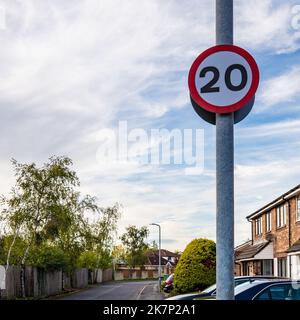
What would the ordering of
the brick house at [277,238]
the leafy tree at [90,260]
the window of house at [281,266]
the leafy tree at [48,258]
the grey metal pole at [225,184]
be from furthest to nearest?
the leafy tree at [90,260], the leafy tree at [48,258], the window of house at [281,266], the brick house at [277,238], the grey metal pole at [225,184]

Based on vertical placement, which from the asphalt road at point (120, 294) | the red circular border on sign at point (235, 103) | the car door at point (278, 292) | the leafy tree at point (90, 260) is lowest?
the asphalt road at point (120, 294)

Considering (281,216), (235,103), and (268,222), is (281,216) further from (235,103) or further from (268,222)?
(235,103)

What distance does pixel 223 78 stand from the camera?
3076mm

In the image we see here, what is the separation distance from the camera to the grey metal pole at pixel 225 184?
2996mm

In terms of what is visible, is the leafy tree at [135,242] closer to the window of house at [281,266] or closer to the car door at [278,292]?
the window of house at [281,266]

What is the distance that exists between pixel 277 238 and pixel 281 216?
1.73 metres

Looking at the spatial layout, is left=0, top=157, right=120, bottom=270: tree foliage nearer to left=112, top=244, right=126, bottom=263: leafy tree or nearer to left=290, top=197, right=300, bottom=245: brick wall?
left=290, top=197, right=300, bottom=245: brick wall

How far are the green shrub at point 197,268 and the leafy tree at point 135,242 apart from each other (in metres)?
52.6

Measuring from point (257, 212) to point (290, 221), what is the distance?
904cm

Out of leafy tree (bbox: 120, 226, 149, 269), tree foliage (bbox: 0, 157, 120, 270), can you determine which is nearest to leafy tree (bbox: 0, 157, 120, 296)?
tree foliage (bbox: 0, 157, 120, 270)

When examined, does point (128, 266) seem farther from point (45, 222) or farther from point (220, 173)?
point (220, 173)

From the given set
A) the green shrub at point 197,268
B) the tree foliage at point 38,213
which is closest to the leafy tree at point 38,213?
the tree foliage at point 38,213

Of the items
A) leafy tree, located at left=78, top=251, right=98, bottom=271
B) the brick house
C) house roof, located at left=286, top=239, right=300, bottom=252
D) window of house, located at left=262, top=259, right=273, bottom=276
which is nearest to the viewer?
house roof, located at left=286, top=239, right=300, bottom=252

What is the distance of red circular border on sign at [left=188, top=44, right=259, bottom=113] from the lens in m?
3.07
